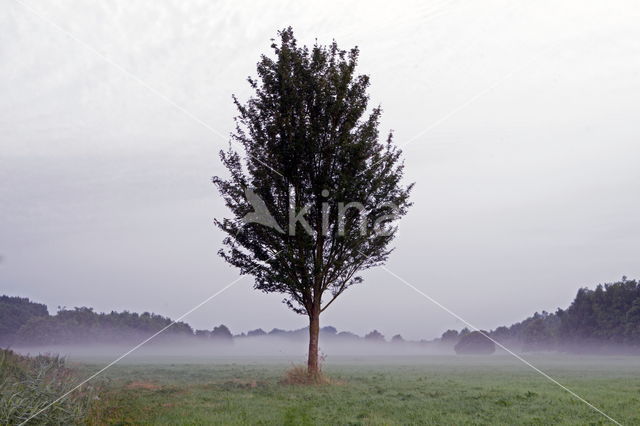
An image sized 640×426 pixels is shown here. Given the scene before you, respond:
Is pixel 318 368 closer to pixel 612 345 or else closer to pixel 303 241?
pixel 303 241

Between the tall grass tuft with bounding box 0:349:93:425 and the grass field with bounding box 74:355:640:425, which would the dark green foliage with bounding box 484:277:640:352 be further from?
the tall grass tuft with bounding box 0:349:93:425

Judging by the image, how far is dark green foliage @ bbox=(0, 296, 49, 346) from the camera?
338 ft

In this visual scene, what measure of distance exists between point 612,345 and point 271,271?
108 meters

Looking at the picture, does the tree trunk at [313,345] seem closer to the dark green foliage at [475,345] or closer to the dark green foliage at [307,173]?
the dark green foliage at [307,173]

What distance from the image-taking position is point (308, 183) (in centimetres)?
2722

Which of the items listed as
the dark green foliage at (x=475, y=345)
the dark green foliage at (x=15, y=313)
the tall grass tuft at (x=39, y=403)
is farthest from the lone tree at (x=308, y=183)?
the dark green foliage at (x=475, y=345)

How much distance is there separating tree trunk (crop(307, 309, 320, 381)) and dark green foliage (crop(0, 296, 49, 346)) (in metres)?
94.0

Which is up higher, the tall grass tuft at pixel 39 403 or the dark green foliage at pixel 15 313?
the dark green foliage at pixel 15 313

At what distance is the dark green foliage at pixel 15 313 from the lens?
10288 cm

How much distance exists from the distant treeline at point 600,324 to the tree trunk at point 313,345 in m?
98.9

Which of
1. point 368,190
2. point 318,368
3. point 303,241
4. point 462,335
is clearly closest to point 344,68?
point 368,190

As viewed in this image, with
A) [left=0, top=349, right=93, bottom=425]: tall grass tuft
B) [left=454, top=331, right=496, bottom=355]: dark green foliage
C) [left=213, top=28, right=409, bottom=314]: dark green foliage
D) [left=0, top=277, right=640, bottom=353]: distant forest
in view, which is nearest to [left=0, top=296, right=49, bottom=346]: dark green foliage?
[left=0, top=277, right=640, bottom=353]: distant forest

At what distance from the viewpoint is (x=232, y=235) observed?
27578 mm

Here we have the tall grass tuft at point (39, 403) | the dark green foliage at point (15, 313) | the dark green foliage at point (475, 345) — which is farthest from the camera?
the dark green foliage at point (475, 345)
